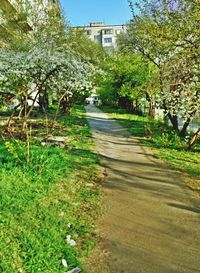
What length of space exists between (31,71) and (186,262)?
8845mm

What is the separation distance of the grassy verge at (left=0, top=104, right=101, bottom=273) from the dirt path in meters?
0.33

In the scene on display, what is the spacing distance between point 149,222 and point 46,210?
1.62 metres

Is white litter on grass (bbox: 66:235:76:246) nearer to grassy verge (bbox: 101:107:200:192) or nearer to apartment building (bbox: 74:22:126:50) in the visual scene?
grassy verge (bbox: 101:107:200:192)

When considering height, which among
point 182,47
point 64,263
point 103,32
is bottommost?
point 64,263

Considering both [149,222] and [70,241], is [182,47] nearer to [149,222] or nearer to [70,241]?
[149,222]

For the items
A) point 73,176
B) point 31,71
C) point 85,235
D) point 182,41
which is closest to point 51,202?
point 85,235

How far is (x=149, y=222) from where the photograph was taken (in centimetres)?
505

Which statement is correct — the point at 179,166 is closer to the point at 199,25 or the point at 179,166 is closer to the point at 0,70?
the point at 199,25

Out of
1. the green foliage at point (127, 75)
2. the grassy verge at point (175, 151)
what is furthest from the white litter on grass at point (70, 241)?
the green foliage at point (127, 75)

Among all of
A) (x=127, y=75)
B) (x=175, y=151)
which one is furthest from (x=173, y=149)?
(x=127, y=75)

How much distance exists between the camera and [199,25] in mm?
7883

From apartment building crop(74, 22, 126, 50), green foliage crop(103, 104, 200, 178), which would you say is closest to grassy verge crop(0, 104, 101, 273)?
green foliage crop(103, 104, 200, 178)

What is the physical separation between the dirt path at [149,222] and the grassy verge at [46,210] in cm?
33

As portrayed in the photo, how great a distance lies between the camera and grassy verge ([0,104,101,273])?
3887mm
